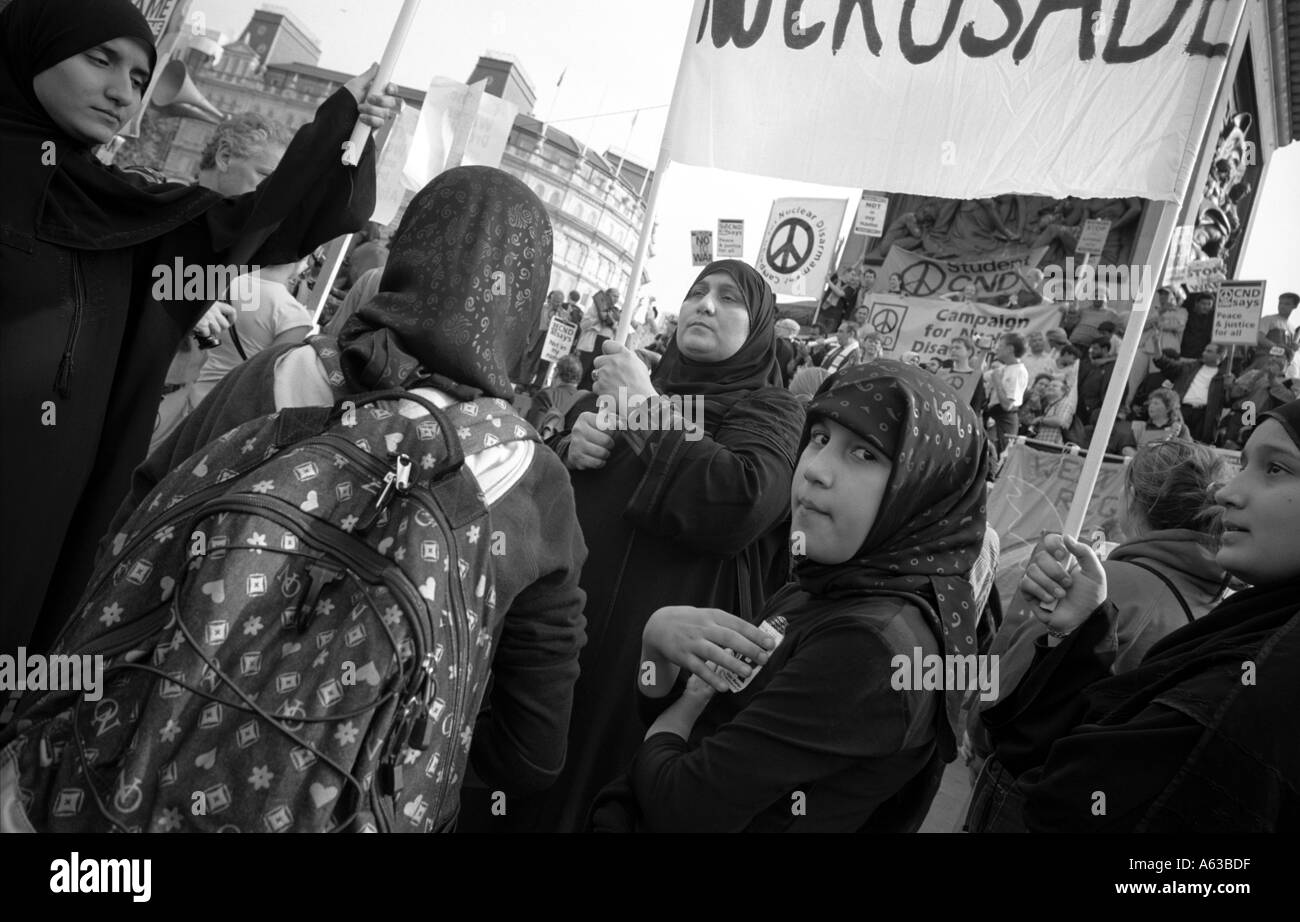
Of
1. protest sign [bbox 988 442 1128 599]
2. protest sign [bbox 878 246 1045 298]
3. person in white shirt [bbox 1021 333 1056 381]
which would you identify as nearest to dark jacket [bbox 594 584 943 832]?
protest sign [bbox 988 442 1128 599]

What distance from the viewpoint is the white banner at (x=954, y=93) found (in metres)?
2.88

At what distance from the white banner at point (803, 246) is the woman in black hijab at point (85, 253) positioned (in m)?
4.52

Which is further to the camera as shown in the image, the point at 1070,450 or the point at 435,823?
the point at 1070,450

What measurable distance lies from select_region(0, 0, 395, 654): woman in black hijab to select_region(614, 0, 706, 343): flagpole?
0.88 metres

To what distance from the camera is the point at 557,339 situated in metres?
11.3

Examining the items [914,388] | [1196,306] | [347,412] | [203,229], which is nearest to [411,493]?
[347,412]

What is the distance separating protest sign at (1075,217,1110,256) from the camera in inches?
647

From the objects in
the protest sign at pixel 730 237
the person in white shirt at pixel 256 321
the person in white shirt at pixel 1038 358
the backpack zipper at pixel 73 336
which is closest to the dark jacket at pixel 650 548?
the backpack zipper at pixel 73 336

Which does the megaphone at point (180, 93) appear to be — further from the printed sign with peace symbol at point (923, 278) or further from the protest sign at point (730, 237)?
the printed sign with peace symbol at point (923, 278)

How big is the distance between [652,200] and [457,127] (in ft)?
9.35

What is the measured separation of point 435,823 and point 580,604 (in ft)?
1.48

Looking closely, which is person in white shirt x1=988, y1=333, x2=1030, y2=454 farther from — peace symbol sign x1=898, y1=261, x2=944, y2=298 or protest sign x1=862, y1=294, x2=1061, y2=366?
peace symbol sign x1=898, y1=261, x2=944, y2=298
